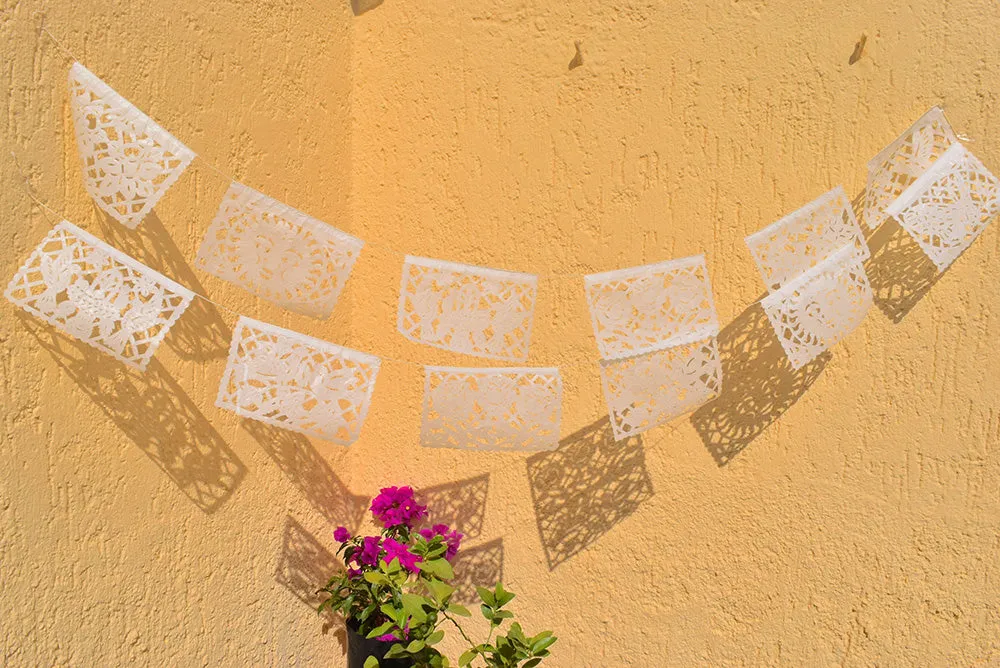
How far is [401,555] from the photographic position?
1.83 m

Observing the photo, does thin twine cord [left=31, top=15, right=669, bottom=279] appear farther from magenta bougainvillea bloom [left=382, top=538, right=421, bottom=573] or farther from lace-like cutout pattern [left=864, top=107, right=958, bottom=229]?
magenta bougainvillea bloom [left=382, top=538, right=421, bottom=573]

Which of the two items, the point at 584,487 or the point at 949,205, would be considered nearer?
the point at 949,205

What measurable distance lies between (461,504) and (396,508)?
0.66ft

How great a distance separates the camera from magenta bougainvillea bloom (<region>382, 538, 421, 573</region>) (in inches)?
72.0

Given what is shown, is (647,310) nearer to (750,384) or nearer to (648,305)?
(648,305)

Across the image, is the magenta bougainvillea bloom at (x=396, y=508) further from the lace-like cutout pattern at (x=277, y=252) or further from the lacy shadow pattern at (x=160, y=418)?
the lace-like cutout pattern at (x=277, y=252)

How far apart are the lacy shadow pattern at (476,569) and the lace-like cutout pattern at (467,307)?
Result: 0.71 m

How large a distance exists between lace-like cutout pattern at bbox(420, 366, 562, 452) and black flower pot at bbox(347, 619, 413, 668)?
0.52m

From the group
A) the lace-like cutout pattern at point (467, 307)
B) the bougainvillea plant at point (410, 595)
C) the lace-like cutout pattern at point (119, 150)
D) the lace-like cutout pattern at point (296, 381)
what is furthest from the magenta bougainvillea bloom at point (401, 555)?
the lace-like cutout pattern at point (119, 150)

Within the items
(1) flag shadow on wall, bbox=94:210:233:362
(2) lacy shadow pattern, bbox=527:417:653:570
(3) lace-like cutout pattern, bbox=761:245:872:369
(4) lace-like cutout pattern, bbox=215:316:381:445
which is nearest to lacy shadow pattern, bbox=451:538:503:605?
(2) lacy shadow pattern, bbox=527:417:653:570

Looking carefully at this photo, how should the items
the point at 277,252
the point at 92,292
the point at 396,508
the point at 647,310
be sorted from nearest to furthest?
1. the point at 92,292
2. the point at 277,252
3. the point at 647,310
4. the point at 396,508

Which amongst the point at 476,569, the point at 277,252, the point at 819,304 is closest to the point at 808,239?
the point at 819,304

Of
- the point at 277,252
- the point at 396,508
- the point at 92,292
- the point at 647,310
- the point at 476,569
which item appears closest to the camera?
the point at 92,292

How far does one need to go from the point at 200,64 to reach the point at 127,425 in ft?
2.42
